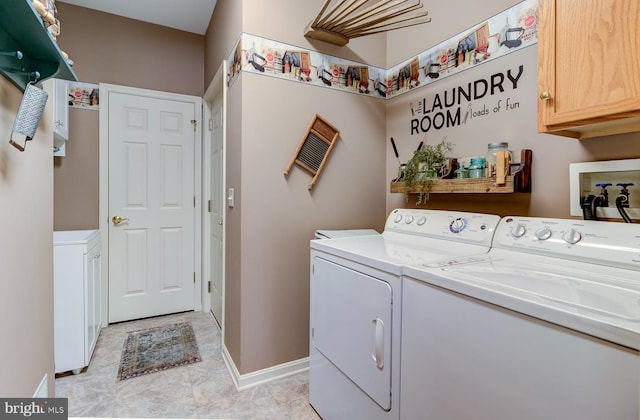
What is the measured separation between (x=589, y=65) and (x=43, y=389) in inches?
95.4

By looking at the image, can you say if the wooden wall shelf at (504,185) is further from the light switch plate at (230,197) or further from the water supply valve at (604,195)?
the light switch plate at (230,197)

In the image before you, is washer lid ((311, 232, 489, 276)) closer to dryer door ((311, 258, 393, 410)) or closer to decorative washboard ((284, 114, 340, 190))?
dryer door ((311, 258, 393, 410))

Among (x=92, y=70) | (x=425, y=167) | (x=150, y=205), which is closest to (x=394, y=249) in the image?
(x=425, y=167)

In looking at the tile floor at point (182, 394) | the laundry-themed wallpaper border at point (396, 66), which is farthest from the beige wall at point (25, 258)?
the laundry-themed wallpaper border at point (396, 66)

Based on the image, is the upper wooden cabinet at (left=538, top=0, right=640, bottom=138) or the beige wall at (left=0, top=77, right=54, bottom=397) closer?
the upper wooden cabinet at (left=538, top=0, right=640, bottom=138)

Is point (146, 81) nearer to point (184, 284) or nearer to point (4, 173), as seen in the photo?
point (184, 284)

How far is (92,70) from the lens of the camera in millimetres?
2791

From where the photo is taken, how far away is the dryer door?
1204 mm

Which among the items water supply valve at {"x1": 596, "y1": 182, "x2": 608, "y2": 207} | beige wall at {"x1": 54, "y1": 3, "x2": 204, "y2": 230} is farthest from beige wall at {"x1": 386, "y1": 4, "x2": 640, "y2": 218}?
beige wall at {"x1": 54, "y1": 3, "x2": 204, "y2": 230}

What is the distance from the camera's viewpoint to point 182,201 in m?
3.12

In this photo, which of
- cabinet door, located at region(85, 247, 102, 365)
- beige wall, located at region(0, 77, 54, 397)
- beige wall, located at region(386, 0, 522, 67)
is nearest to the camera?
beige wall, located at region(0, 77, 54, 397)

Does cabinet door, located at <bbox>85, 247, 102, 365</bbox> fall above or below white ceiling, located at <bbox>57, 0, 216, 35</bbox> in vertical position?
below

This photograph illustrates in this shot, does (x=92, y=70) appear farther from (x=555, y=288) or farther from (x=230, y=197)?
(x=555, y=288)

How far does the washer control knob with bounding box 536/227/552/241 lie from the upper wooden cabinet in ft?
1.23
